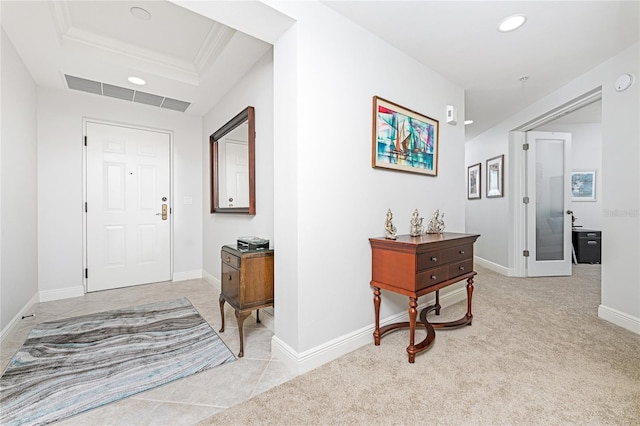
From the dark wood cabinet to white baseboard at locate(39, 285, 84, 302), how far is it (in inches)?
299

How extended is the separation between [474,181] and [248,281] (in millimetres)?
4873

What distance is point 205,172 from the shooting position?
12.7 feet

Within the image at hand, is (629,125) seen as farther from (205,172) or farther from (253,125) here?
(205,172)

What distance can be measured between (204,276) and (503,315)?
3.60 metres

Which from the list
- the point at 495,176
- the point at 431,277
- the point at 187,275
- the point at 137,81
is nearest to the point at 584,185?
the point at 495,176

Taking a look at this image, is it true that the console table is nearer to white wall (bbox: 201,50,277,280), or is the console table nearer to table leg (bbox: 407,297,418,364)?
table leg (bbox: 407,297,418,364)

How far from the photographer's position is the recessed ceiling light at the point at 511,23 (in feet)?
6.33

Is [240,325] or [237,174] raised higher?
[237,174]

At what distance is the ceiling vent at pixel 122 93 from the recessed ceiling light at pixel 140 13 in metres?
1.17

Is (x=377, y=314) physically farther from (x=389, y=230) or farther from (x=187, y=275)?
(x=187, y=275)

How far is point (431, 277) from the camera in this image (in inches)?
74.8

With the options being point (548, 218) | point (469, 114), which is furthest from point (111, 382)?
point (548, 218)

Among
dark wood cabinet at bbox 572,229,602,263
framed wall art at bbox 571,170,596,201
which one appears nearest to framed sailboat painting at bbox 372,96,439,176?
dark wood cabinet at bbox 572,229,602,263

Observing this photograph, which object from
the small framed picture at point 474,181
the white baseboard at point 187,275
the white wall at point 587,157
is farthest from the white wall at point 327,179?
the white wall at point 587,157
